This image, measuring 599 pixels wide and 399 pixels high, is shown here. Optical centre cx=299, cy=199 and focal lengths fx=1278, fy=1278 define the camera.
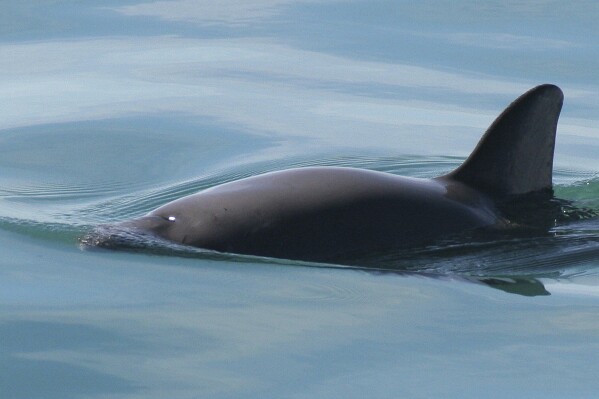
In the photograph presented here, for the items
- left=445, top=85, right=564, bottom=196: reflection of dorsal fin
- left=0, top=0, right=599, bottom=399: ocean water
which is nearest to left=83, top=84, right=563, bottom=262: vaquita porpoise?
left=445, top=85, right=564, bottom=196: reflection of dorsal fin

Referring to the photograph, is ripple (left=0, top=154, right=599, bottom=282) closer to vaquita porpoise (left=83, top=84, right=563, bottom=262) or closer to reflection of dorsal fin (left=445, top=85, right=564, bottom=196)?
vaquita porpoise (left=83, top=84, right=563, bottom=262)

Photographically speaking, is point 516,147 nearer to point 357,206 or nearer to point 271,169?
point 357,206

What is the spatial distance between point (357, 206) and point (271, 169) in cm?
319

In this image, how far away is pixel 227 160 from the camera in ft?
33.9

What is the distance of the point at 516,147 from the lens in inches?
296

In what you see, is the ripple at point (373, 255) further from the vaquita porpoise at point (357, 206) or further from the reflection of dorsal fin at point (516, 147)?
the reflection of dorsal fin at point (516, 147)

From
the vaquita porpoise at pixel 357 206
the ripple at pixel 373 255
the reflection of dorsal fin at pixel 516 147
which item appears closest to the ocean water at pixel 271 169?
the ripple at pixel 373 255

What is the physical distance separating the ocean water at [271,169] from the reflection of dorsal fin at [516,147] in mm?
392

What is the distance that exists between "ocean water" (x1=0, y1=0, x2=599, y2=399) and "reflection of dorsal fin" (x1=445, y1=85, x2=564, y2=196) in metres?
0.39

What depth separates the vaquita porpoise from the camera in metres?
6.71

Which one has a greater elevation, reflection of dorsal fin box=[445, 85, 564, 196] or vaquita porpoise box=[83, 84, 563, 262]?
reflection of dorsal fin box=[445, 85, 564, 196]

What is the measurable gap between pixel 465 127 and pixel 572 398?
684cm

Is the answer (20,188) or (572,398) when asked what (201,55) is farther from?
(572,398)

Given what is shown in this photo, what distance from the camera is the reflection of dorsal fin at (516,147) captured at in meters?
7.45
